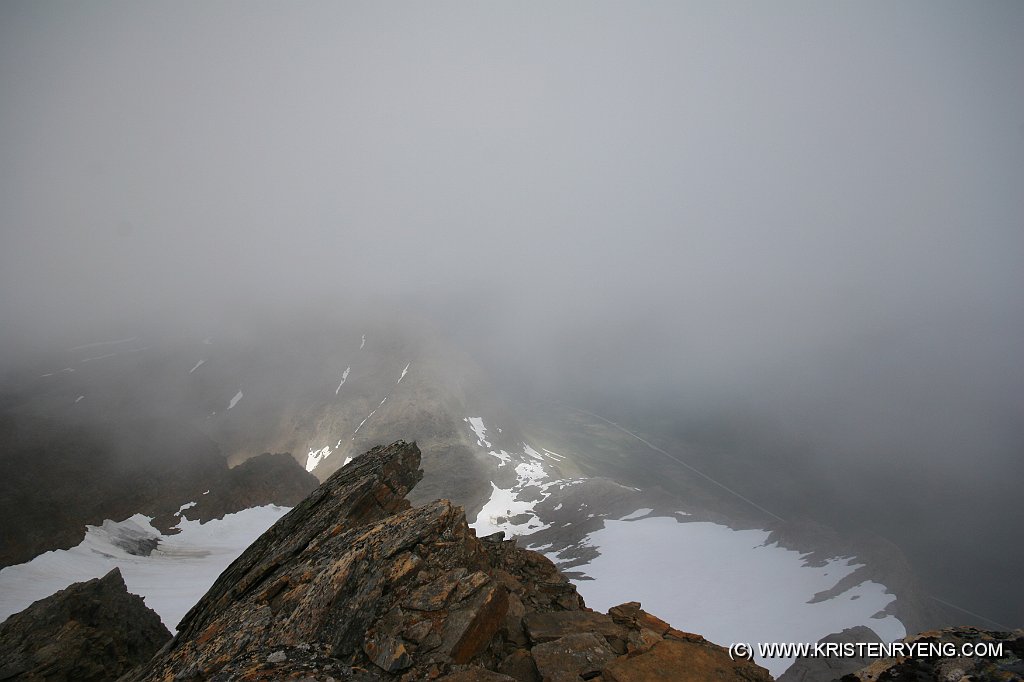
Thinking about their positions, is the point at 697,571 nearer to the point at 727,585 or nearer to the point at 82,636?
the point at 727,585

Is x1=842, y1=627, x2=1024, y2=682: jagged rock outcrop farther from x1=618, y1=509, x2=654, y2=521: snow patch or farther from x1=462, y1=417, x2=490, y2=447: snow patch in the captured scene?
x1=462, y1=417, x2=490, y2=447: snow patch

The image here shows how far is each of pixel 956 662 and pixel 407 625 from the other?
10258 mm

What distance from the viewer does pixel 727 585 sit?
52531mm

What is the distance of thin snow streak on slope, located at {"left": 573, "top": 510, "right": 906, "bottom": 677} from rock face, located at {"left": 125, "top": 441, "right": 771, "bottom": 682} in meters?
35.8

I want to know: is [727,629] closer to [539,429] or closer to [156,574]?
[156,574]

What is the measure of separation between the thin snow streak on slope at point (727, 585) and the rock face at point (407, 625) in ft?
118

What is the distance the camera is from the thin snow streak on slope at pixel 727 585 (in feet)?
146

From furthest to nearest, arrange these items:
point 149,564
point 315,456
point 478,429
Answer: point 478,429, point 315,456, point 149,564

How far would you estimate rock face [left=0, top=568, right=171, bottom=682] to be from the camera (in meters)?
16.4

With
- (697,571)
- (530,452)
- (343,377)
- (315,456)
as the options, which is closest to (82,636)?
(697,571)

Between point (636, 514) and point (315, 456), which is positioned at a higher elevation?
point (315, 456)

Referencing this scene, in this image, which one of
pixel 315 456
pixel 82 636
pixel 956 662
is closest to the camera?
pixel 956 662

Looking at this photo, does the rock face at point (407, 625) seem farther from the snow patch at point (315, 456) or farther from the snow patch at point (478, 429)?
the snow patch at point (478, 429)

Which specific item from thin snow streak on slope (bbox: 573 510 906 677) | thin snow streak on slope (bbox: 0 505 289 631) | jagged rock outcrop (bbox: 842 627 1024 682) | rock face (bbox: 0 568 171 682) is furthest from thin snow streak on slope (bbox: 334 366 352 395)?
jagged rock outcrop (bbox: 842 627 1024 682)
